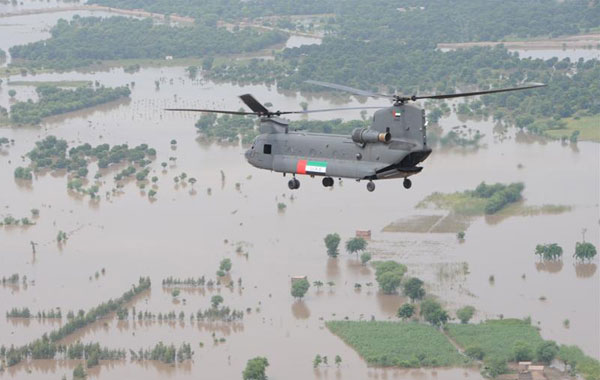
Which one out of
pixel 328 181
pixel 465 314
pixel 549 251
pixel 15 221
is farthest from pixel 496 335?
pixel 328 181

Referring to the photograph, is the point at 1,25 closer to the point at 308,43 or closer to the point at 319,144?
the point at 308,43

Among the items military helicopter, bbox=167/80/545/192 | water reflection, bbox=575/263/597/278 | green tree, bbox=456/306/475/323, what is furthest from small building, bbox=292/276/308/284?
military helicopter, bbox=167/80/545/192

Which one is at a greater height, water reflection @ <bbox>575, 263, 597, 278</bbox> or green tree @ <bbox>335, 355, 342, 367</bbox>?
water reflection @ <bbox>575, 263, 597, 278</bbox>

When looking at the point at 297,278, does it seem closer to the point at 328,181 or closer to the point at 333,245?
the point at 333,245

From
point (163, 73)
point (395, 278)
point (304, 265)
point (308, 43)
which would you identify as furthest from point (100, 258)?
point (308, 43)

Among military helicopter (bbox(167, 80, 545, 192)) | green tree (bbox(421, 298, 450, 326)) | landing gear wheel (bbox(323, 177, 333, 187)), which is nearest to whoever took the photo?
military helicopter (bbox(167, 80, 545, 192))

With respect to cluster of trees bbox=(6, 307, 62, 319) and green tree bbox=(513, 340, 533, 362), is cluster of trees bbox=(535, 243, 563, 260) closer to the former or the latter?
green tree bbox=(513, 340, 533, 362)
